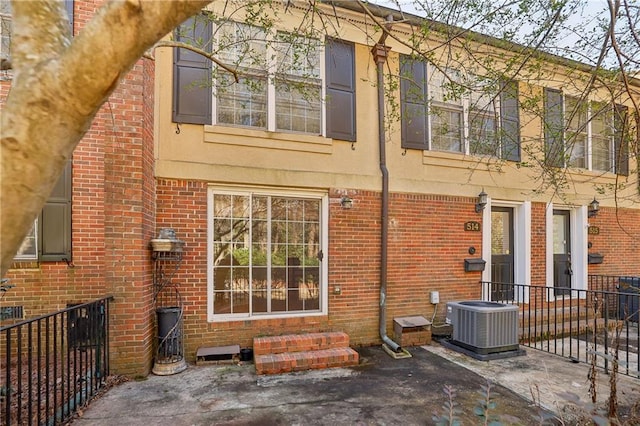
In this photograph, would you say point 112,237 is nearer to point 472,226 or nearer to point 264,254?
point 264,254

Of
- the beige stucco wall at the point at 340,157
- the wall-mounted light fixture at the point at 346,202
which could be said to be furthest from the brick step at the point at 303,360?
the beige stucco wall at the point at 340,157

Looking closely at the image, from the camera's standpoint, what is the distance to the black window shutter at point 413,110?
5.79 meters

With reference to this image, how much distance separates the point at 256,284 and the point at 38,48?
4.11m

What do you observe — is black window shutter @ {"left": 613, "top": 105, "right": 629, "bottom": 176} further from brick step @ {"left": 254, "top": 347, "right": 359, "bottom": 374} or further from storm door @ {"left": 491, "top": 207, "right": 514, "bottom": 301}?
brick step @ {"left": 254, "top": 347, "right": 359, "bottom": 374}

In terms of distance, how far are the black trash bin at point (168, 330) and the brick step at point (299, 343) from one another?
1029mm

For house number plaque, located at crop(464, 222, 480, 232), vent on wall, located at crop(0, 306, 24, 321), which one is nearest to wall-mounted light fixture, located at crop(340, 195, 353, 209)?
house number plaque, located at crop(464, 222, 480, 232)

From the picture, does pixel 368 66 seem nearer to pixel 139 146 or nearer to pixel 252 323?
pixel 139 146

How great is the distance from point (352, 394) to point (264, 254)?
2.32 m

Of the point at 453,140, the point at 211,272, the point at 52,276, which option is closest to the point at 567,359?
the point at 453,140

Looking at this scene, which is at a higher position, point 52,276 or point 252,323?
point 52,276

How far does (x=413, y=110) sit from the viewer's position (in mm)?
5883

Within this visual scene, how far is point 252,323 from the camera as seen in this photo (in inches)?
194

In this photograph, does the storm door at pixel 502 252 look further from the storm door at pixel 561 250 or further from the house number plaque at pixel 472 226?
the storm door at pixel 561 250

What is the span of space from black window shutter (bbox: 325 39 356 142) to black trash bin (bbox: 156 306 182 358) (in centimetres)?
339
